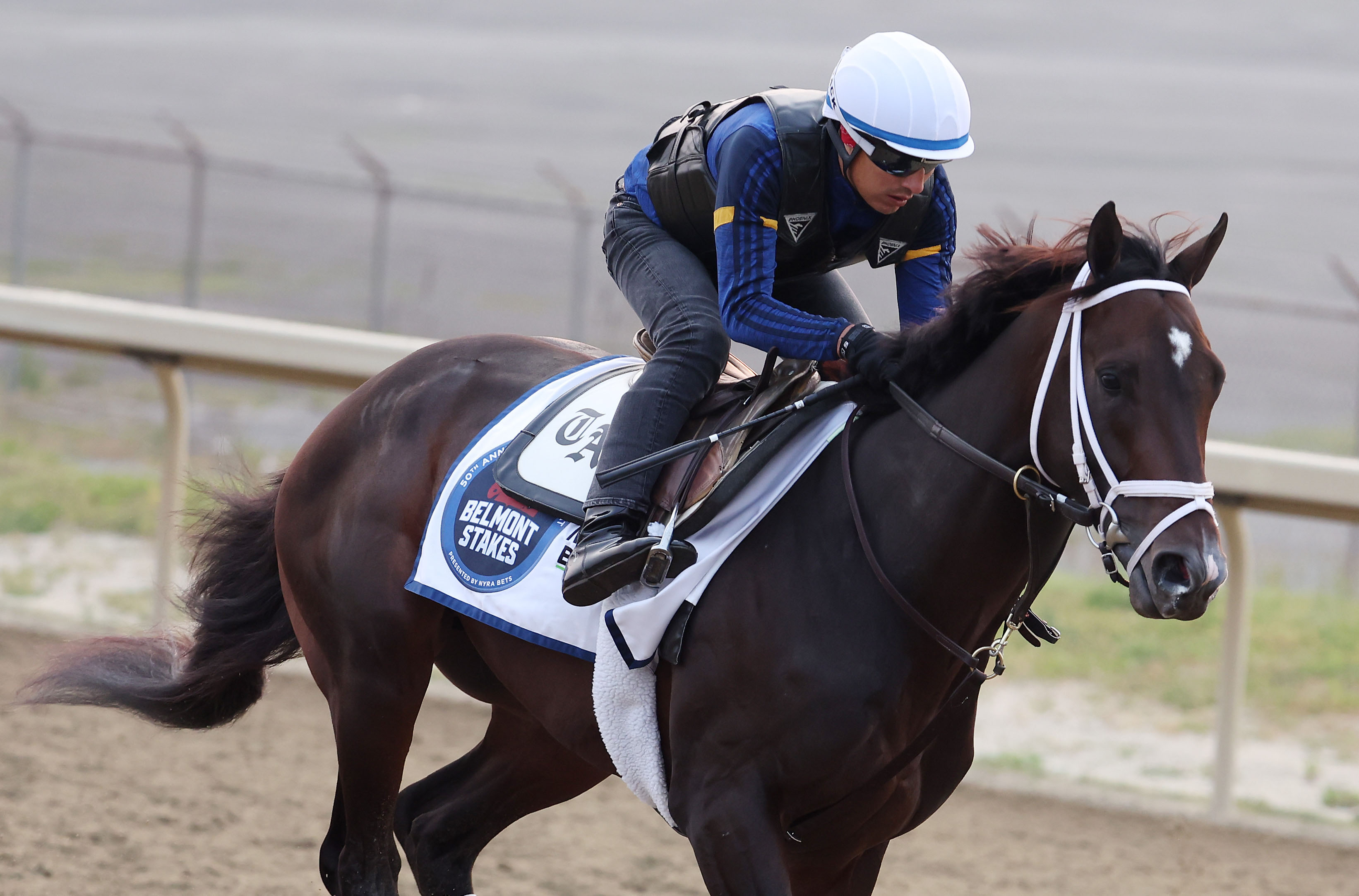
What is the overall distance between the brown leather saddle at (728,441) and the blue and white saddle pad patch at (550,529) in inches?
1.3

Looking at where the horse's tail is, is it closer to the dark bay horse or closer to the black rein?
the dark bay horse

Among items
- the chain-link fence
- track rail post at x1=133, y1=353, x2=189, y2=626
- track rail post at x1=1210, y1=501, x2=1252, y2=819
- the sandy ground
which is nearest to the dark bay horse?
the sandy ground

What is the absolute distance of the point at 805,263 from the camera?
346 cm

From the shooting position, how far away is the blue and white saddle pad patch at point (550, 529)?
314 centimetres

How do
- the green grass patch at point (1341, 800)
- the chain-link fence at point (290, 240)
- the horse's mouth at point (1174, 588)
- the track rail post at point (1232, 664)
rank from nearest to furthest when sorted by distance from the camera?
the horse's mouth at point (1174, 588)
the track rail post at point (1232, 664)
the green grass patch at point (1341, 800)
the chain-link fence at point (290, 240)

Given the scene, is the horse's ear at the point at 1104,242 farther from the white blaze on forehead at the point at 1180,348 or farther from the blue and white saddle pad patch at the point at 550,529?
the blue and white saddle pad patch at the point at 550,529

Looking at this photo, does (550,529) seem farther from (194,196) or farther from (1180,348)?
(194,196)

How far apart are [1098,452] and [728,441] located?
88 centimetres

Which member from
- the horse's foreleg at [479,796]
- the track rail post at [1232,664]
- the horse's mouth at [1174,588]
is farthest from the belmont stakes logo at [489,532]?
the track rail post at [1232,664]

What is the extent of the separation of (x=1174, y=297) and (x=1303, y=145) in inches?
768

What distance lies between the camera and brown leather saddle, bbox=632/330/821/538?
10.4 feet

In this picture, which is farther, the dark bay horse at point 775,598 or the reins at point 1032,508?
the dark bay horse at point 775,598

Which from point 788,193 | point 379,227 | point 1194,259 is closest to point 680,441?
point 788,193

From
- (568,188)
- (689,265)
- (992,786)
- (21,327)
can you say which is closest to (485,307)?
(568,188)
